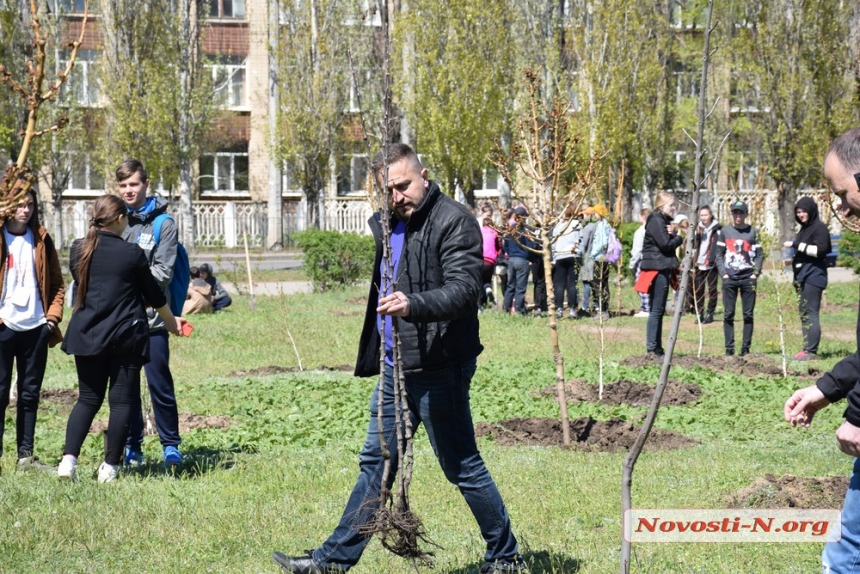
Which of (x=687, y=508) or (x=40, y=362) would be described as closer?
(x=687, y=508)

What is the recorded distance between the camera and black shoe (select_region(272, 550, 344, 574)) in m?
4.79

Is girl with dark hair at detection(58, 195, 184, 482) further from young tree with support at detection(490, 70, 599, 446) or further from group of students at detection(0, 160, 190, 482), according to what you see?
young tree with support at detection(490, 70, 599, 446)

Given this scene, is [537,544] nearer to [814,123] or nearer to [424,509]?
[424,509]

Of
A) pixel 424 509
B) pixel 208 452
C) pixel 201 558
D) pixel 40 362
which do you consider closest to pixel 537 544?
pixel 424 509

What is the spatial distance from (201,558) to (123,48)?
28.7 metres

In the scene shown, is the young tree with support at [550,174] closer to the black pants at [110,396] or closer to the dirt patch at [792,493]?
the dirt patch at [792,493]

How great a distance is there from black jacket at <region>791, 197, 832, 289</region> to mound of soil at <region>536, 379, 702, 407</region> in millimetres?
2883

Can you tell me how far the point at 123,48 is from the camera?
31.5 metres

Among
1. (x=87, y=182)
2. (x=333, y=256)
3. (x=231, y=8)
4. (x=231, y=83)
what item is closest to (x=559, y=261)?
(x=333, y=256)

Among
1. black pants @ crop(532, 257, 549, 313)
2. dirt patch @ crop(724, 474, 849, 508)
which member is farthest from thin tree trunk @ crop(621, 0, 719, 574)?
black pants @ crop(532, 257, 549, 313)

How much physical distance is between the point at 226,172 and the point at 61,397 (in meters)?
34.4

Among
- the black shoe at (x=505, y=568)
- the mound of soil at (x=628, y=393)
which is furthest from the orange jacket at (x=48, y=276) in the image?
the mound of soil at (x=628, y=393)

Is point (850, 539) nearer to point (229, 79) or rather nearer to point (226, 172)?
point (229, 79)

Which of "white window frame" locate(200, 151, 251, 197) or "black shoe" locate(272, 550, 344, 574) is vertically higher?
"white window frame" locate(200, 151, 251, 197)
